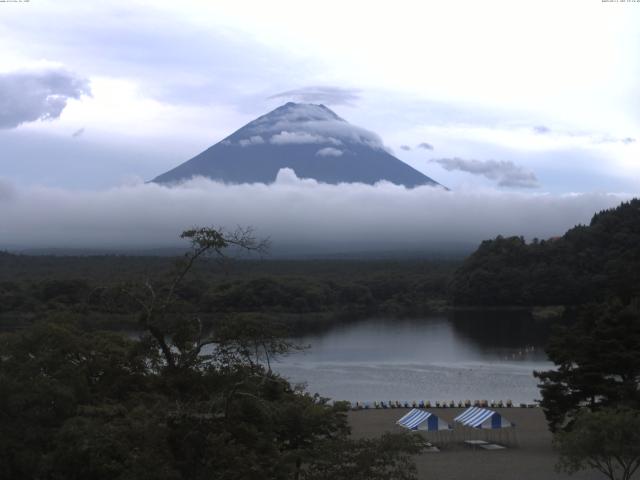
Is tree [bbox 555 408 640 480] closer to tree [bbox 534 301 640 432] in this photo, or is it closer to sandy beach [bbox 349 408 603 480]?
sandy beach [bbox 349 408 603 480]

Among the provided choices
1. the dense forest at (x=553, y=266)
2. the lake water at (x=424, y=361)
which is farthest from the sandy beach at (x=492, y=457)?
the dense forest at (x=553, y=266)

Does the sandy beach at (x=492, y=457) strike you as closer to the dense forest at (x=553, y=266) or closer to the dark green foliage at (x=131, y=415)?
the dark green foliage at (x=131, y=415)

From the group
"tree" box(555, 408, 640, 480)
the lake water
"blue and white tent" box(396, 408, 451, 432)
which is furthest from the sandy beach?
the lake water

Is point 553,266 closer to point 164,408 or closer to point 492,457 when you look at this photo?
point 492,457

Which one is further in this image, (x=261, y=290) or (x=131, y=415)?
(x=261, y=290)

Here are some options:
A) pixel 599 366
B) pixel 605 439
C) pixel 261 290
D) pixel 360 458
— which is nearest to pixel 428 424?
pixel 599 366

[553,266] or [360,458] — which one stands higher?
[553,266]
